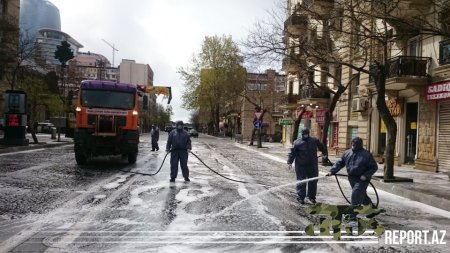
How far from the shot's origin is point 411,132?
2184 centimetres

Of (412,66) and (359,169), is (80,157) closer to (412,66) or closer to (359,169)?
(359,169)

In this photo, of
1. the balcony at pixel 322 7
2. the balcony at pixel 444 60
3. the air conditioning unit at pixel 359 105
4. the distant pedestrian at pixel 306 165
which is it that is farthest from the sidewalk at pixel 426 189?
the air conditioning unit at pixel 359 105

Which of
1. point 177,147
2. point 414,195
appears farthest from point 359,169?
point 177,147

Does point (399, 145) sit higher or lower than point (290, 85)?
lower

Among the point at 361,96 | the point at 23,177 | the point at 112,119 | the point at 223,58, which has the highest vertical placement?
the point at 223,58

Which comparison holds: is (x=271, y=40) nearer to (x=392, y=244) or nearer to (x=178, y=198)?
(x=178, y=198)

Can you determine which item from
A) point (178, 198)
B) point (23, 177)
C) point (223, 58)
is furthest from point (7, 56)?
point (223, 58)

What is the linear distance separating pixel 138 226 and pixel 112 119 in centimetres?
1021

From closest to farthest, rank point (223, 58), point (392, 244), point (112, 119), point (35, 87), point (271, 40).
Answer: point (392, 244) → point (112, 119) → point (271, 40) → point (35, 87) → point (223, 58)

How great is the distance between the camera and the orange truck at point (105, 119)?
54.6 feet

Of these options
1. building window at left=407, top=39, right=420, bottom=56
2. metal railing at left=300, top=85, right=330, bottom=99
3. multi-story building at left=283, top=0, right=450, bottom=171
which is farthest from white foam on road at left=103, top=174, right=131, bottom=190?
metal railing at left=300, top=85, right=330, bottom=99

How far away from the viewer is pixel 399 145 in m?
22.5

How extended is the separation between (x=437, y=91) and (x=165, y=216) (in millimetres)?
14352

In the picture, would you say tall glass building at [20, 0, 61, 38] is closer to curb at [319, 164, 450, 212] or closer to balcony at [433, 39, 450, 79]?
balcony at [433, 39, 450, 79]
